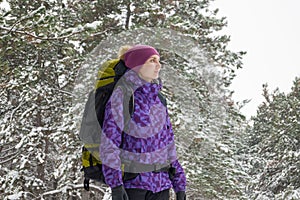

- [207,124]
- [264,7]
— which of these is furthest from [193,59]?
[264,7]

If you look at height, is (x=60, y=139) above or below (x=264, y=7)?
below

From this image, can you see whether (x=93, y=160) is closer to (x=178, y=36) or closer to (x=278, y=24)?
(x=178, y=36)

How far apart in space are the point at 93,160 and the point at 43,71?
896cm

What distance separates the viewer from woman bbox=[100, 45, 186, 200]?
274cm

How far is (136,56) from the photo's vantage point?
3086 mm

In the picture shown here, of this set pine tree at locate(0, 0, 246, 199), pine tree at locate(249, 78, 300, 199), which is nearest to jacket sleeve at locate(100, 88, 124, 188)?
pine tree at locate(0, 0, 246, 199)

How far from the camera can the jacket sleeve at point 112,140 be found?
8.81 ft

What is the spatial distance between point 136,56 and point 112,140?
709mm

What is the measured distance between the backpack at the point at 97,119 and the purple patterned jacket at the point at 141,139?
6cm

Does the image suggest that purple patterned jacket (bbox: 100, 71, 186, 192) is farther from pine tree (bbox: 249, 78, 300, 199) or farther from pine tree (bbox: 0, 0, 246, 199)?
pine tree (bbox: 249, 78, 300, 199)

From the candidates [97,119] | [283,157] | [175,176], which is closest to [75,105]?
[175,176]

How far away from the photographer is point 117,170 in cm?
269

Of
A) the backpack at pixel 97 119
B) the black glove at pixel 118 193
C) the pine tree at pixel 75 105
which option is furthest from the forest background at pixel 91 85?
the black glove at pixel 118 193

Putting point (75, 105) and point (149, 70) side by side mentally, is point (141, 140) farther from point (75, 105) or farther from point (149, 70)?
point (75, 105)
